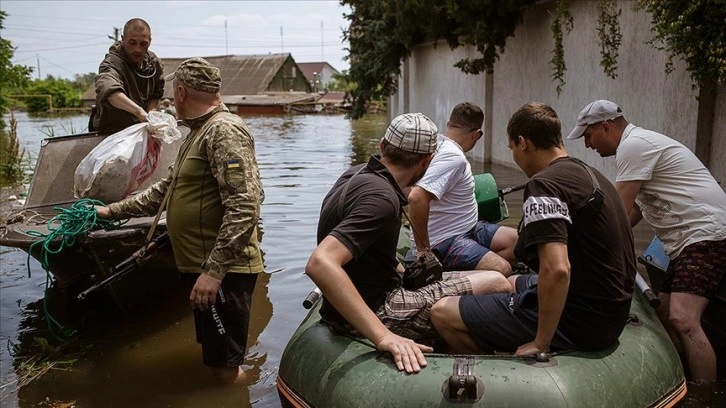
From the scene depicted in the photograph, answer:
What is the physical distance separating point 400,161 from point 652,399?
1.63m

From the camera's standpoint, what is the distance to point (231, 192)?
3.94 meters

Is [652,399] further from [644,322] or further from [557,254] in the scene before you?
[557,254]

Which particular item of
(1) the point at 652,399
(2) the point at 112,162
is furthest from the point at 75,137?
(1) the point at 652,399

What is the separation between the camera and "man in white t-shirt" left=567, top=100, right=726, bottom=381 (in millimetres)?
4367

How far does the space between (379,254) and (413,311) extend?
0.39 meters

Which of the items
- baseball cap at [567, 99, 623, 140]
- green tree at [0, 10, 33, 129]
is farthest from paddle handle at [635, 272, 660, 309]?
green tree at [0, 10, 33, 129]

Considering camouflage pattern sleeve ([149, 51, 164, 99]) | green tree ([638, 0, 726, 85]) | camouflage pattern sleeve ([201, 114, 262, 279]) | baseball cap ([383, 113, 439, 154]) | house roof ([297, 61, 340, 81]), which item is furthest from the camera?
house roof ([297, 61, 340, 81])

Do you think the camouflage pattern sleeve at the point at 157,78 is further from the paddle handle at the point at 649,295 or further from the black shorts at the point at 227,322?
the paddle handle at the point at 649,295

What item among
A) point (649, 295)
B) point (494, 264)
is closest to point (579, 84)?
point (494, 264)

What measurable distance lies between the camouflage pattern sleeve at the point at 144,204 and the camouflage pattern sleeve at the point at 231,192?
33.6 inches

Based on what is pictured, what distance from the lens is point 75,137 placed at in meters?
6.72

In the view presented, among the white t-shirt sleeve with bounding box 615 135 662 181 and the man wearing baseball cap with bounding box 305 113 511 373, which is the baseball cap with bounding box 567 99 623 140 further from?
the man wearing baseball cap with bounding box 305 113 511 373

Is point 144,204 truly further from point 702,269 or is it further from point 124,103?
point 702,269

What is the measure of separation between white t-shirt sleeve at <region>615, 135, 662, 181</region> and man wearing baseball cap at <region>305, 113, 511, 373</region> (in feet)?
4.49
